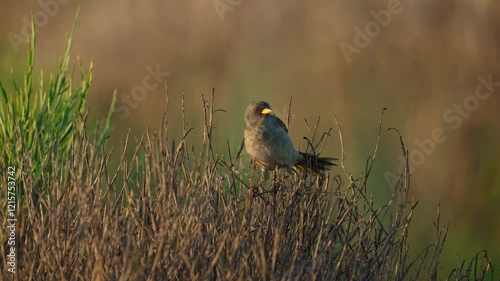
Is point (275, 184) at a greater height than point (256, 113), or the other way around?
point (256, 113)

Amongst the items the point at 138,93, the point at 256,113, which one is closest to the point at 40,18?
the point at 138,93

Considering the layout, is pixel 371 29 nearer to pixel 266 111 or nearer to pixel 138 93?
pixel 138 93

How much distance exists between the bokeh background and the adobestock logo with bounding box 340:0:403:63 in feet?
0.07

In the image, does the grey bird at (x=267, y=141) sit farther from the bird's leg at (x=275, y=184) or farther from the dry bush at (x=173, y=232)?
the dry bush at (x=173, y=232)

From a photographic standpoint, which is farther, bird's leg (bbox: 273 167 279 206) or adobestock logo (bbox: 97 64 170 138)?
adobestock logo (bbox: 97 64 170 138)

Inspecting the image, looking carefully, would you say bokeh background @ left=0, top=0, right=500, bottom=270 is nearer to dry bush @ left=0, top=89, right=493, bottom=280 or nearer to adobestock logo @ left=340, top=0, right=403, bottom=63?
adobestock logo @ left=340, top=0, right=403, bottom=63

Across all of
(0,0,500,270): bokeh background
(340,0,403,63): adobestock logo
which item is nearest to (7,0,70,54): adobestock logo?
(0,0,500,270): bokeh background


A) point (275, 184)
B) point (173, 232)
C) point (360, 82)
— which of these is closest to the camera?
point (173, 232)

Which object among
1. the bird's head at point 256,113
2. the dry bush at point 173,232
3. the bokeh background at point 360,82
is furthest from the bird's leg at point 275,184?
the bokeh background at point 360,82

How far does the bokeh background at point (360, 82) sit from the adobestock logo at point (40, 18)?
4 centimetres

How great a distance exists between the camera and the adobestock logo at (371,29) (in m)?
10.1

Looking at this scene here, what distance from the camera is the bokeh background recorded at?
30.6ft

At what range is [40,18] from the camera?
430 inches

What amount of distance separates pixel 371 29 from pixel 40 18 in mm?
3899
